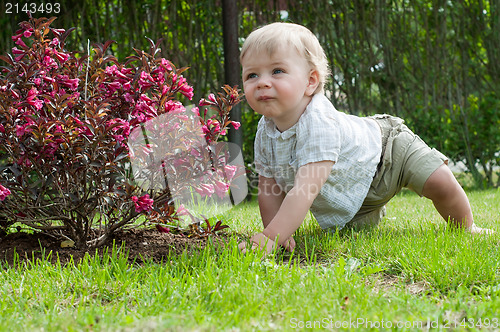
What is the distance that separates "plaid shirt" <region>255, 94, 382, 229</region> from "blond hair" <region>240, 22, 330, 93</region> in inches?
8.9

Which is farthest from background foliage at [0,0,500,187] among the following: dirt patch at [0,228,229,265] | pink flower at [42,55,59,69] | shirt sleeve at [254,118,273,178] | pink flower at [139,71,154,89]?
pink flower at [42,55,59,69]

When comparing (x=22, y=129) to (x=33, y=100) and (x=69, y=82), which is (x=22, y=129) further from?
(x=69, y=82)

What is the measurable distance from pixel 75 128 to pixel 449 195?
1972 millimetres

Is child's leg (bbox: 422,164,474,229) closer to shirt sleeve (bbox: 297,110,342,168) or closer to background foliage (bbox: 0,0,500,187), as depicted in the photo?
shirt sleeve (bbox: 297,110,342,168)

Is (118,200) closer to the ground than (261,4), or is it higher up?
closer to the ground

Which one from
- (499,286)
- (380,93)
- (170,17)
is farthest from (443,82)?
(499,286)

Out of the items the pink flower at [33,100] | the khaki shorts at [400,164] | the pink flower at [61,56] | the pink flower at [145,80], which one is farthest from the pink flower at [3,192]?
the khaki shorts at [400,164]

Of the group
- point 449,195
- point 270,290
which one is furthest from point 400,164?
point 270,290

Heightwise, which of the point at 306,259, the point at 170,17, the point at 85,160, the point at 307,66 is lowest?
the point at 306,259

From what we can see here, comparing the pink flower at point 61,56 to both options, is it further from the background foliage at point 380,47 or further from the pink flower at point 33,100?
the background foliage at point 380,47

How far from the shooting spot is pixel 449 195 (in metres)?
2.75

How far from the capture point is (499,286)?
5.95 feet

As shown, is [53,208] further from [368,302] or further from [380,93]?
[380,93]

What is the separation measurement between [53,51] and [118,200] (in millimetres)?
763
